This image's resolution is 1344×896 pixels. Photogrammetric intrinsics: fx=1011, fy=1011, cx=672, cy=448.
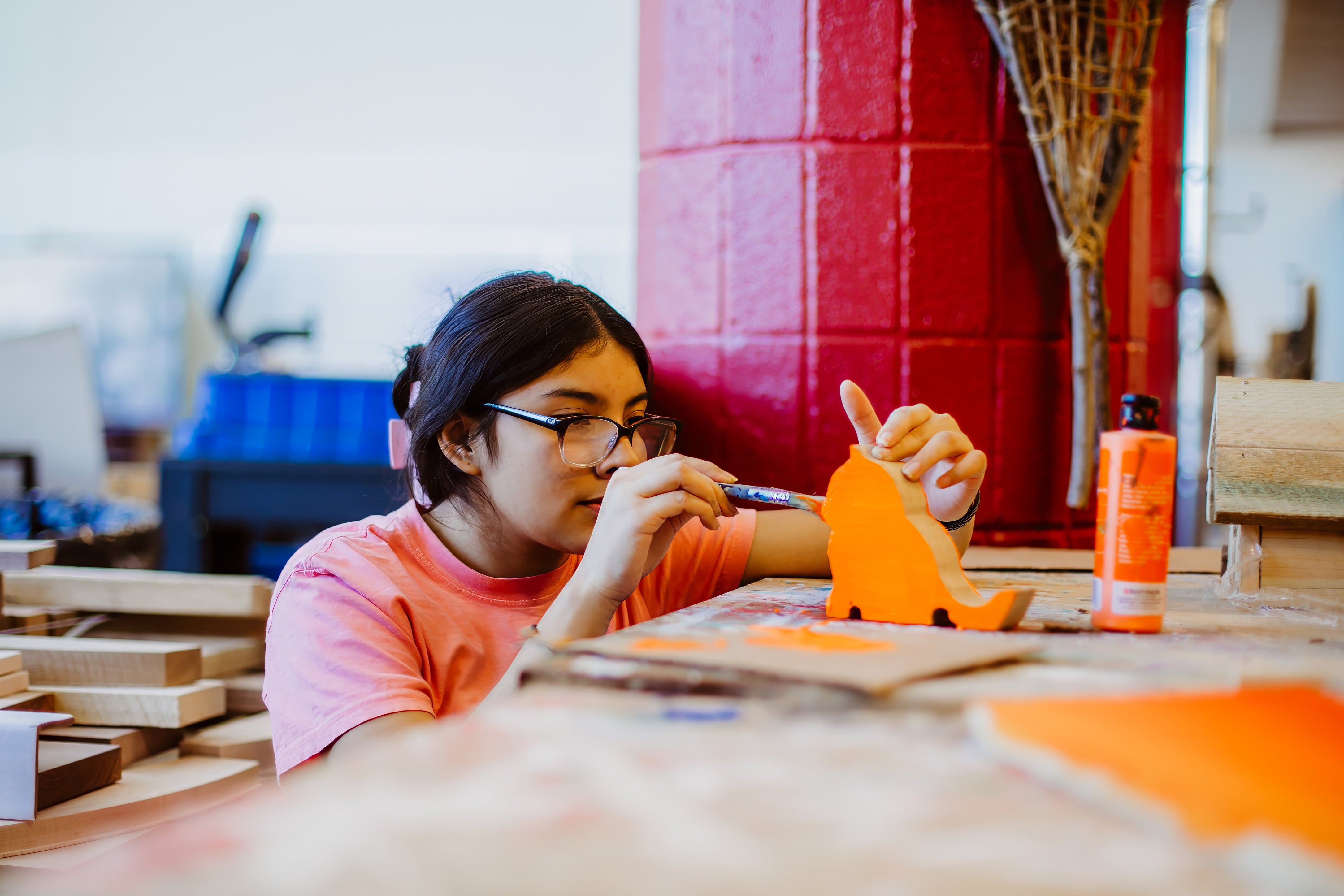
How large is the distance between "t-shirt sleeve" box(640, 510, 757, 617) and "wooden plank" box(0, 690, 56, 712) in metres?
0.89

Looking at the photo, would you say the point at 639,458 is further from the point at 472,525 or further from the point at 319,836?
the point at 319,836

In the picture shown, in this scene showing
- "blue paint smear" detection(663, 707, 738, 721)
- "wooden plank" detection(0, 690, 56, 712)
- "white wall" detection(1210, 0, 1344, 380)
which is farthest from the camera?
"white wall" detection(1210, 0, 1344, 380)

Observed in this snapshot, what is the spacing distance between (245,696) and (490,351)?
954mm

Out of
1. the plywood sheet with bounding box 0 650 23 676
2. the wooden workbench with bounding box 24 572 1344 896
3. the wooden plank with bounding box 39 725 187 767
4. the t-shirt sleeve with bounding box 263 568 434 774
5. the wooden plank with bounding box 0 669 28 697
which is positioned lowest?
the wooden plank with bounding box 39 725 187 767

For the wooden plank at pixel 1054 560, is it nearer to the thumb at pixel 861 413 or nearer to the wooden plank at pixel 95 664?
the thumb at pixel 861 413

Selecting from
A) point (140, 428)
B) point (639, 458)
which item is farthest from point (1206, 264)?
point (140, 428)

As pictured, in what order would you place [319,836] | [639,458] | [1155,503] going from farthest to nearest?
[639,458] → [1155,503] → [319,836]

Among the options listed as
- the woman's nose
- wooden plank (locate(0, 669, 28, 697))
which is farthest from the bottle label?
wooden plank (locate(0, 669, 28, 697))

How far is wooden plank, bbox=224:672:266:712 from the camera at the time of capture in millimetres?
1813

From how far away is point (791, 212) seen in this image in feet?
5.45

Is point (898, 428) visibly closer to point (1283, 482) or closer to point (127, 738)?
point (1283, 482)

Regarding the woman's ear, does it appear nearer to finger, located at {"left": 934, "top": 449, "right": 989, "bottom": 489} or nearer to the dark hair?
the dark hair

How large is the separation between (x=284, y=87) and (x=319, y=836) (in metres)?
5.03

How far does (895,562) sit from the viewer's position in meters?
0.97
